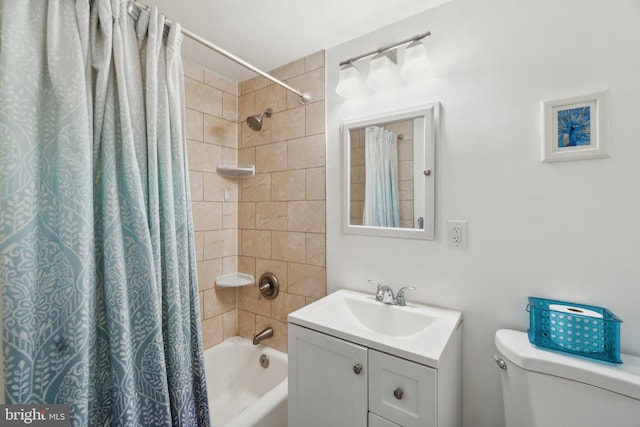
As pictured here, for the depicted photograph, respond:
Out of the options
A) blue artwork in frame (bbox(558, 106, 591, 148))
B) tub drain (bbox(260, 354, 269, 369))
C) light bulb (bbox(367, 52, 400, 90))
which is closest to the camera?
blue artwork in frame (bbox(558, 106, 591, 148))

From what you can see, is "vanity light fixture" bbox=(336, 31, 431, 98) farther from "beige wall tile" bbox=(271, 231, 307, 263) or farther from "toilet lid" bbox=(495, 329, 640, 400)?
"toilet lid" bbox=(495, 329, 640, 400)

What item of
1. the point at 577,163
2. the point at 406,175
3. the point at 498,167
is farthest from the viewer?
the point at 406,175

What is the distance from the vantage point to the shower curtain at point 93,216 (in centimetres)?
72

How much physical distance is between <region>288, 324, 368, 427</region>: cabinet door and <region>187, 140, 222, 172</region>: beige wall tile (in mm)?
1229

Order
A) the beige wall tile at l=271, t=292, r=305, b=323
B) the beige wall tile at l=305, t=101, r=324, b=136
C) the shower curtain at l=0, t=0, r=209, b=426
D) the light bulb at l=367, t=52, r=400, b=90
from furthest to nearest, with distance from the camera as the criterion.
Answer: the beige wall tile at l=271, t=292, r=305, b=323 < the beige wall tile at l=305, t=101, r=324, b=136 < the light bulb at l=367, t=52, r=400, b=90 < the shower curtain at l=0, t=0, r=209, b=426

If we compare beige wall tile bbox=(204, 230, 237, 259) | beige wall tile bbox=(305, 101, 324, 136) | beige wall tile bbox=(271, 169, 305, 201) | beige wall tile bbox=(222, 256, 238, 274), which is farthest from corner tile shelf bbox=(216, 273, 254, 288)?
beige wall tile bbox=(305, 101, 324, 136)

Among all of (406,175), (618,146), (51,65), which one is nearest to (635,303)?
(618,146)

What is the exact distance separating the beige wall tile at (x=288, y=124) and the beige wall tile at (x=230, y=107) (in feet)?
1.26

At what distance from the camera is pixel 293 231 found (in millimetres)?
1790

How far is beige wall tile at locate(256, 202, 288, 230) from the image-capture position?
1836 millimetres

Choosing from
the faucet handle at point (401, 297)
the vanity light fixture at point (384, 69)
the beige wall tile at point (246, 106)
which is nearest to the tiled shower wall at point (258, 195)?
the beige wall tile at point (246, 106)

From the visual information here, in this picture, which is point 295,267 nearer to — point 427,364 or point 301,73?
point 427,364

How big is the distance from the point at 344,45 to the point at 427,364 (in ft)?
5.29

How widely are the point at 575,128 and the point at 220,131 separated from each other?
6.33 ft
